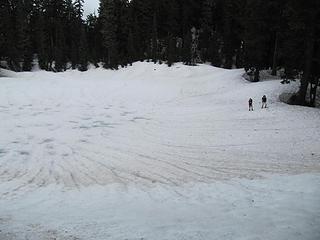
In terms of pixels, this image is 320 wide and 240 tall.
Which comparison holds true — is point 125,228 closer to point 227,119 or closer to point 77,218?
point 77,218

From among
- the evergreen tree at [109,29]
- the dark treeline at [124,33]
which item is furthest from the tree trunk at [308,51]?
the evergreen tree at [109,29]

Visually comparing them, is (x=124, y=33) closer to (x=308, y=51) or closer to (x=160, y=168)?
(x=308, y=51)

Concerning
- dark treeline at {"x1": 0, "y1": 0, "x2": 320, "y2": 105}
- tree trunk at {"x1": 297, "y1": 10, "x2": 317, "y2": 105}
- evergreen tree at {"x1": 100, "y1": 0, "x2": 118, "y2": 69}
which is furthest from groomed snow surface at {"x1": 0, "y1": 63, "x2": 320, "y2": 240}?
evergreen tree at {"x1": 100, "y1": 0, "x2": 118, "y2": 69}

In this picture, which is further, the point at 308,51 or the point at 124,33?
the point at 124,33

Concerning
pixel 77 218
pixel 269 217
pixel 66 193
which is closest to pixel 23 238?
pixel 77 218

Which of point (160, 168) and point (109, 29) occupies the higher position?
point (109, 29)

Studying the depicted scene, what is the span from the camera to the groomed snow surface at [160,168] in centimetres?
1068

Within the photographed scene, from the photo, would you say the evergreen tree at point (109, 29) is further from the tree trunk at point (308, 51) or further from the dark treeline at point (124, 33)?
the tree trunk at point (308, 51)

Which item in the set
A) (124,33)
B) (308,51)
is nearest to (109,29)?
(124,33)

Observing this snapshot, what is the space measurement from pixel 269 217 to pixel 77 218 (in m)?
5.52

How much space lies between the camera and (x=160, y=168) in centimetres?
1814

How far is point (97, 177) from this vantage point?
17.0 m

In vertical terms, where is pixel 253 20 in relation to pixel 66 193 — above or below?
above

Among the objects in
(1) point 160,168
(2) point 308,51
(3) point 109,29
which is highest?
(3) point 109,29
